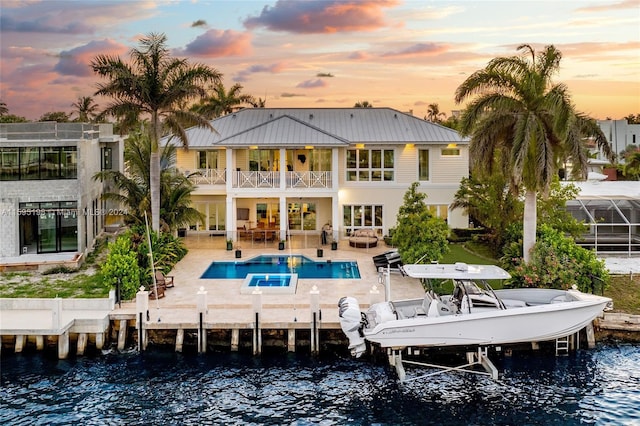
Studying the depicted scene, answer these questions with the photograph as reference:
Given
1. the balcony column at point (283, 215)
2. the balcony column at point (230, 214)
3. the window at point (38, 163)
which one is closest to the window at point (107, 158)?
the window at point (38, 163)

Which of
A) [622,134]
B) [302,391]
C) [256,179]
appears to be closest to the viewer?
[302,391]

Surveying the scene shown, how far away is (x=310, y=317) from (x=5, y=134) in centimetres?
1858

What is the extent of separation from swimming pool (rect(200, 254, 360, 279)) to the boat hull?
8.20 m

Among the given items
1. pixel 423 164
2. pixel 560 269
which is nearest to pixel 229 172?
pixel 423 164

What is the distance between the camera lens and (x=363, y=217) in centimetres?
3566

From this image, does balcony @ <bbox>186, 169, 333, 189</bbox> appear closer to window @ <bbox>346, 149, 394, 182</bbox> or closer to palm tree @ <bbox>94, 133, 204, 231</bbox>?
window @ <bbox>346, 149, 394, 182</bbox>

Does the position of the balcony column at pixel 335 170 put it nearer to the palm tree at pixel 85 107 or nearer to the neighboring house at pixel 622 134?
the palm tree at pixel 85 107

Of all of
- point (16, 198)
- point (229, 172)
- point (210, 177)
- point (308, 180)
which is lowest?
point (16, 198)

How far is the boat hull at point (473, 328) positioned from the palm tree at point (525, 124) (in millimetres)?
6159

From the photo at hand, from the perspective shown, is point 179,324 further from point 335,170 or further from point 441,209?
point 441,209

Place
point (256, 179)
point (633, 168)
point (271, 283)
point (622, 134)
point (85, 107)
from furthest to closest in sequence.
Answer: point (622, 134), point (85, 107), point (633, 168), point (256, 179), point (271, 283)

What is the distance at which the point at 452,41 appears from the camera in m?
36.0

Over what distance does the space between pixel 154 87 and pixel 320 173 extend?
1095 cm

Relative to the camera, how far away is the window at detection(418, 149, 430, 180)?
3578 centimetres
